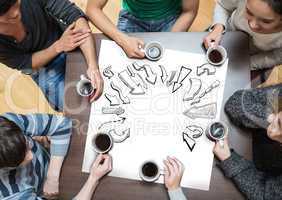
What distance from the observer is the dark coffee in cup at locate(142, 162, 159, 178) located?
41.1 inches

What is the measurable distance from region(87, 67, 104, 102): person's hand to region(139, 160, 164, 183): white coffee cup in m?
0.25

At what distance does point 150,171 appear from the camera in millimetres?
1050

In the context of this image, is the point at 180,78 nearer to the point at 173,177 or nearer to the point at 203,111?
the point at 203,111

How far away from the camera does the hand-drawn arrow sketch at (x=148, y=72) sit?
111cm

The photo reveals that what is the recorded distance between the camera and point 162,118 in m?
1.08

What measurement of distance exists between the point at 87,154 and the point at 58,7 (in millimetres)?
497

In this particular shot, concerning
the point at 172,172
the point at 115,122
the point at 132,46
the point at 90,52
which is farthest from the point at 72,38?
the point at 172,172

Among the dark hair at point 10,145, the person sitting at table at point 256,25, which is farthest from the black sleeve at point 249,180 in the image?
the dark hair at point 10,145

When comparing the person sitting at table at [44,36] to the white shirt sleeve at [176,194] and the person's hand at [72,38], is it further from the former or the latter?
the white shirt sleeve at [176,194]

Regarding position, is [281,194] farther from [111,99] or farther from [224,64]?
[111,99]

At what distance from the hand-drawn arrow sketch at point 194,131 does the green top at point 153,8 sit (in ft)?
1.75

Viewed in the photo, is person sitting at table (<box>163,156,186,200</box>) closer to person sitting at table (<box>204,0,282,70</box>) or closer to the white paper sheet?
the white paper sheet

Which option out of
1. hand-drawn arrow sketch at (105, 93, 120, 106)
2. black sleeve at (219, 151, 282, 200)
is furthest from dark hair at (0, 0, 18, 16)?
black sleeve at (219, 151, 282, 200)

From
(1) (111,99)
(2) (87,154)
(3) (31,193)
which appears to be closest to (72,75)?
(1) (111,99)
